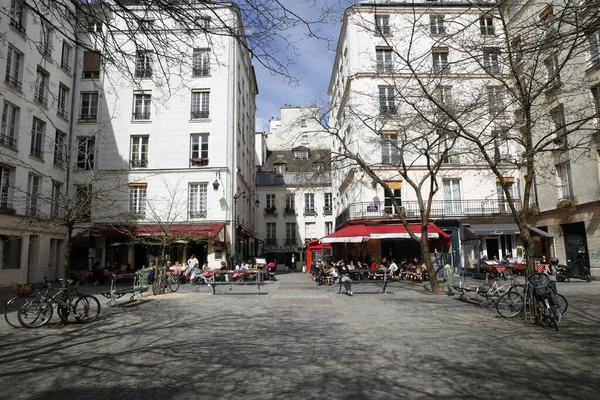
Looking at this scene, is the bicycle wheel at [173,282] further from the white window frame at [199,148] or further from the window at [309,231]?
the window at [309,231]

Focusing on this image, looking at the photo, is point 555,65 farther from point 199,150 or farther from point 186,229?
point 199,150

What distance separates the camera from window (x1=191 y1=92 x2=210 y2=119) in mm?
24188

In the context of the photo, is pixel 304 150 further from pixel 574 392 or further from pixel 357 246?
pixel 574 392

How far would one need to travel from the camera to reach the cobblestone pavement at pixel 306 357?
4285 mm

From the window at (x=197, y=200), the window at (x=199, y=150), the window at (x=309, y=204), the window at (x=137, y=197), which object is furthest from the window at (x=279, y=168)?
the window at (x=137, y=197)

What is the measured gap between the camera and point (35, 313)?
8.12 metres

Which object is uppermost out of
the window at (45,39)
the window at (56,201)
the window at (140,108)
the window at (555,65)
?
the window at (140,108)

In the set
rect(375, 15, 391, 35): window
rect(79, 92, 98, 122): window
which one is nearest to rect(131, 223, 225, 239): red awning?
rect(79, 92, 98, 122): window

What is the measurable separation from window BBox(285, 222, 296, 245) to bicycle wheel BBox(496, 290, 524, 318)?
31504 millimetres

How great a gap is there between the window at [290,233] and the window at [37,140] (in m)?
23.3

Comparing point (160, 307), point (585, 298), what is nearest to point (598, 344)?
point (585, 298)

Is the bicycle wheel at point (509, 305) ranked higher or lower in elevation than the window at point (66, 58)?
A: lower

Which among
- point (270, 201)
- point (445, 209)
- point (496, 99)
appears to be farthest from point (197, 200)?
point (270, 201)

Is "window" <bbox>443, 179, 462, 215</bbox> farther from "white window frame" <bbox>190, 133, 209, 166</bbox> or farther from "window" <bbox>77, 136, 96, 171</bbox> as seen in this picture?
"window" <bbox>77, 136, 96, 171</bbox>
